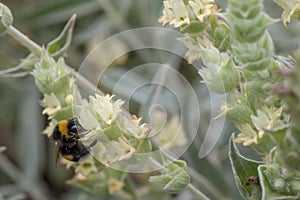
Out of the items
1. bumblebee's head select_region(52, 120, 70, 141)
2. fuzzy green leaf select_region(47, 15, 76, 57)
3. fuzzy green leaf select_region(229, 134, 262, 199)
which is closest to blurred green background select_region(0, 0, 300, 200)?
fuzzy green leaf select_region(47, 15, 76, 57)

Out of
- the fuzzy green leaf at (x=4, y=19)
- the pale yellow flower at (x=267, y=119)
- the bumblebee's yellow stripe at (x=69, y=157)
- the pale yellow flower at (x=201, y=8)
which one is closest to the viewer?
the pale yellow flower at (x=267, y=119)

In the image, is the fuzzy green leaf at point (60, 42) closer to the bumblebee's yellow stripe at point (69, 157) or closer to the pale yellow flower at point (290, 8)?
the bumblebee's yellow stripe at point (69, 157)

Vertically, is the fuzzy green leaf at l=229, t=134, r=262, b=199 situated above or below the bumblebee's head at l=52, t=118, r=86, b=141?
below

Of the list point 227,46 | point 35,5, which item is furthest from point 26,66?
point 35,5

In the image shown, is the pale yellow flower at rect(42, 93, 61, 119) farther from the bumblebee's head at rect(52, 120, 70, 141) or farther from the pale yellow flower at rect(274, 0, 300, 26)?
the pale yellow flower at rect(274, 0, 300, 26)

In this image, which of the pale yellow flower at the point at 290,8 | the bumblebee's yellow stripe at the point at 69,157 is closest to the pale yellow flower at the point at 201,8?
the pale yellow flower at the point at 290,8

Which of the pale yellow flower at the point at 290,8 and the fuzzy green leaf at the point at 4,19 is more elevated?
the fuzzy green leaf at the point at 4,19
